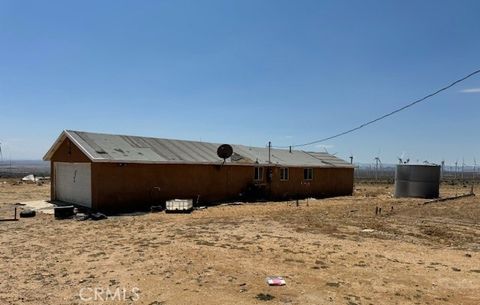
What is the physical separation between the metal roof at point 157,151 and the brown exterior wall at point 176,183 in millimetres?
356

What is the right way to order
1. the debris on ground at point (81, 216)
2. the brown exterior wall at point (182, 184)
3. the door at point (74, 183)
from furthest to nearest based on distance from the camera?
the door at point (74, 183), the brown exterior wall at point (182, 184), the debris on ground at point (81, 216)

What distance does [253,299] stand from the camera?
721 centimetres

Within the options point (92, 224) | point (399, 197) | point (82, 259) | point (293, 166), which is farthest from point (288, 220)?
point (399, 197)

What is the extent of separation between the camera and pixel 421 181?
100 ft

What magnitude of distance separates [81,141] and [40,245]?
956 centimetres

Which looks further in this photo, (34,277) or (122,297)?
(34,277)

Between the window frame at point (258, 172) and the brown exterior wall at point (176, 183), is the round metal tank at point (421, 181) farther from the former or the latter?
the window frame at point (258, 172)

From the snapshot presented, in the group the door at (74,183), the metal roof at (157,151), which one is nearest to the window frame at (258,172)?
the metal roof at (157,151)

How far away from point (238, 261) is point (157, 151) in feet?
46.6

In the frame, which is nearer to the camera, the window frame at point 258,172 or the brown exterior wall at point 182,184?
the brown exterior wall at point 182,184

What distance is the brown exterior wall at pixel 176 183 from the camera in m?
19.5

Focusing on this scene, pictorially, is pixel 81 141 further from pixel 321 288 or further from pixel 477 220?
pixel 477 220

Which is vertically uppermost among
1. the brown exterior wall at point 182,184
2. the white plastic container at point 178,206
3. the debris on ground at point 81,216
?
the brown exterior wall at point 182,184

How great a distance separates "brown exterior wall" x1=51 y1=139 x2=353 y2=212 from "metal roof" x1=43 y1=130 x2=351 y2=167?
36cm
